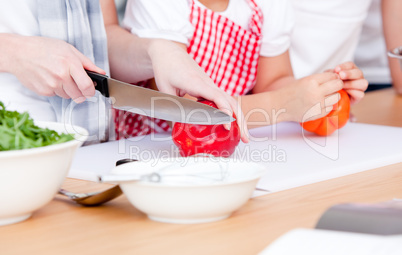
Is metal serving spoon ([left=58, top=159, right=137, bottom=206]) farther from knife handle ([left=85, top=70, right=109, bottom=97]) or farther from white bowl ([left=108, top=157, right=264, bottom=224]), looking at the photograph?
knife handle ([left=85, top=70, right=109, bottom=97])

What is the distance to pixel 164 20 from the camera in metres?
1.26

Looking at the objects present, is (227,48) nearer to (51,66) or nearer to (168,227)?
(51,66)

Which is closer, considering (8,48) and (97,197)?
(97,197)

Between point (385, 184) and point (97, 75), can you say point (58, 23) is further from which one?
point (385, 184)

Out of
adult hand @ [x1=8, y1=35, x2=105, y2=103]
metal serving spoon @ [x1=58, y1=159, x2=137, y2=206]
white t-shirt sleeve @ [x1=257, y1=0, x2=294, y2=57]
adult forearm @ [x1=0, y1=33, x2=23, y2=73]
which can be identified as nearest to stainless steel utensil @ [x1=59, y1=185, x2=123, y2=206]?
metal serving spoon @ [x1=58, y1=159, x2=137, y2=206]

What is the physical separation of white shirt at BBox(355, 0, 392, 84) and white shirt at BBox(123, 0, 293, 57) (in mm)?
856

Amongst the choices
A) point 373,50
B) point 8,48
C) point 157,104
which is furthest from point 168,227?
point 373,50

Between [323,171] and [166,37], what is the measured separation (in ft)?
1.85

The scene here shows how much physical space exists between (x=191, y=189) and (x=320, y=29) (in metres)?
1.34

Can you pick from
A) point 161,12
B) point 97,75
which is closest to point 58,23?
point 161,12

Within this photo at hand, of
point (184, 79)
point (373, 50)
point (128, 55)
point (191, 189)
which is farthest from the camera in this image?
point (373, 50)

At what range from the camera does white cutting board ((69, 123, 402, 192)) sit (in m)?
0.82

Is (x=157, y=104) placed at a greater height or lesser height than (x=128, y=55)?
lesser

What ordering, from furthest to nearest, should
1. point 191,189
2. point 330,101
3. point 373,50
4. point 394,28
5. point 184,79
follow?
point 373,50, point 394,28, point 330,101, point 184,79, point 191,189
